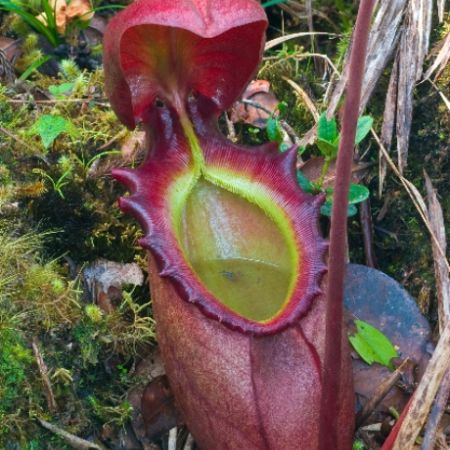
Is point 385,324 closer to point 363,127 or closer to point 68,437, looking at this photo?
point 363,127

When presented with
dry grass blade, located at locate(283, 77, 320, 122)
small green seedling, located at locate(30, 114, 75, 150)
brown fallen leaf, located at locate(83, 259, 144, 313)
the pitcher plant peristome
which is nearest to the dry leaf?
small green seedling, located at locate(30, 114, 75, 150)

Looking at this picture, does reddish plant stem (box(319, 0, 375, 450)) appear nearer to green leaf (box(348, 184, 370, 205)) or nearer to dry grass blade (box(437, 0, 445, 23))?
green leaf (box(348, 184, 370, 205))

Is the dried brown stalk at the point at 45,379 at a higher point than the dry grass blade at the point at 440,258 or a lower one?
lower

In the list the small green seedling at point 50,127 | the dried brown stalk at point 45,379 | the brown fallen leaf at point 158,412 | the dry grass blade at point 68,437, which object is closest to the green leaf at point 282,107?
the small green seedling at point 50,127

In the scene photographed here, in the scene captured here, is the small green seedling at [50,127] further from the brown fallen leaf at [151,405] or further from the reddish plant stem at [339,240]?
the reddish plant stem at [339,240]

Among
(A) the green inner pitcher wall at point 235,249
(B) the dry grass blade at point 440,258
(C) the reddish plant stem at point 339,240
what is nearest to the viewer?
(C) the reddish plant stem at point 339,240

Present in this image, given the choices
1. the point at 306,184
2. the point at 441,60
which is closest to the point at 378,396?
the point at 306,184
